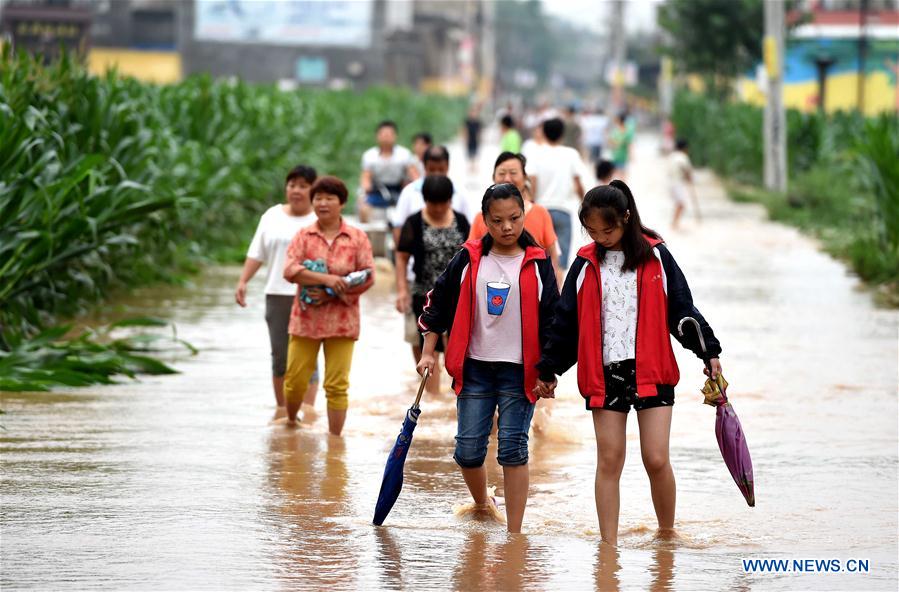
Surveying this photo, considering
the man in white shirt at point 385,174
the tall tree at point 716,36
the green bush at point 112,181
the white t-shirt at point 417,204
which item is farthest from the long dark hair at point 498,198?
the tall tree at point 716,36

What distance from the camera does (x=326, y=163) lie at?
2992cm

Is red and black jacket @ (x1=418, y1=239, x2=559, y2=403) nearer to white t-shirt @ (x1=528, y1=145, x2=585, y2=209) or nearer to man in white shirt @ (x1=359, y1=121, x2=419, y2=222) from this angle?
white t-shirt @ (x1=528, y1=145, x2=585, y2=209)

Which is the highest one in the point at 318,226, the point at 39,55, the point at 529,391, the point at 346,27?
the point at 346,27

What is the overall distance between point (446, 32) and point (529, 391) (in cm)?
9277

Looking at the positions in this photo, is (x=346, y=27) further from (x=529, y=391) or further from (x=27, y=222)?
(x=529, y=391)

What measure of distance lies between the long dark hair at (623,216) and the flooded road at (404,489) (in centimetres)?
127

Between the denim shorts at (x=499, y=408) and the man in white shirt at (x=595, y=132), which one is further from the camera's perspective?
the man in white shirt at (x=595, y=132)

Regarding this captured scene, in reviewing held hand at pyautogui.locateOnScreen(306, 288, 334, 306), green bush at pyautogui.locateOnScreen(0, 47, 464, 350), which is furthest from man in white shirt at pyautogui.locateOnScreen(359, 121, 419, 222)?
held hand at pyautogui.locateOnScreen(306, 288, 334, 306)

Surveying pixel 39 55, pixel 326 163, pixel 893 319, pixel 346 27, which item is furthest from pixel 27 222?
pixel 346 27

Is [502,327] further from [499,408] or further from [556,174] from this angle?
[556,174]

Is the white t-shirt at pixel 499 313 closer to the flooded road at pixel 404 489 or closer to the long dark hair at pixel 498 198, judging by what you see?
the long dark hair at pixel 498 198

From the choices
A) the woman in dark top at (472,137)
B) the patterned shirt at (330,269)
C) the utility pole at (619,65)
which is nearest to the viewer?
the patterned shirt at (330,269)

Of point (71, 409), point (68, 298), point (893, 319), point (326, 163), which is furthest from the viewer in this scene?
point (326, 163)

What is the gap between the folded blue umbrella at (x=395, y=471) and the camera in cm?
700
